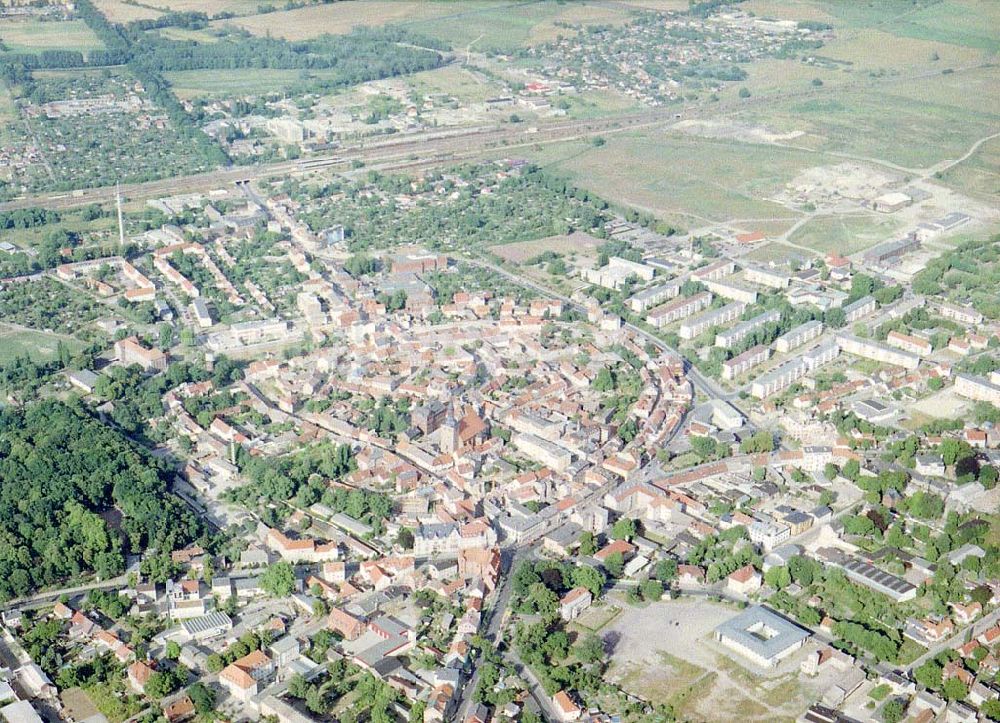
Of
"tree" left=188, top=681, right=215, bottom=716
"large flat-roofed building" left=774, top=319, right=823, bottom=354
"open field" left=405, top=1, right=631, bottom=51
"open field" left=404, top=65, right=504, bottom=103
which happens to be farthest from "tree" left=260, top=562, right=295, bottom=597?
"open field" left=405, top=1, right=631, bottom=51

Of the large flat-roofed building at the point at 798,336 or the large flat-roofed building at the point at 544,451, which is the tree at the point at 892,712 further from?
the large flat-roofed building at the point at 798,336

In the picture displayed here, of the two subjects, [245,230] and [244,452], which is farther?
[245,230]


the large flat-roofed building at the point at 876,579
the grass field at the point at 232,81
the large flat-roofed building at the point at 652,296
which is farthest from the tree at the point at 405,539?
the grass field at the point at 232,81

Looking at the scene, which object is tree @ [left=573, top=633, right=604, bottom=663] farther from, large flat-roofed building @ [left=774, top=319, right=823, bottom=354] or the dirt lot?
large flat-roofed building @ [left=774, top=319, right=823, bottom=354]

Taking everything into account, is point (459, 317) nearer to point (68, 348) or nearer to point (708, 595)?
point (68, 348)

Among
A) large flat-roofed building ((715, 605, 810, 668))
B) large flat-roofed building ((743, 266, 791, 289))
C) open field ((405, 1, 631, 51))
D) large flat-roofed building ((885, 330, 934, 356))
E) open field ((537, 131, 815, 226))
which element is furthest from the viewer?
open field ((405, 1, 631, 51))

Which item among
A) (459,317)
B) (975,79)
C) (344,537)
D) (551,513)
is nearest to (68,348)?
(459,317)
